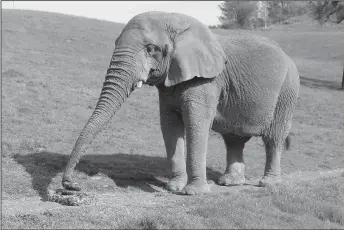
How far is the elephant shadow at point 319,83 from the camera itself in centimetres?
3192

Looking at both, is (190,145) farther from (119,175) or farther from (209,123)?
(119,175)

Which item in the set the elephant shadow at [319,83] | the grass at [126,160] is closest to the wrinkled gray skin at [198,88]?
the grass at [126,160]

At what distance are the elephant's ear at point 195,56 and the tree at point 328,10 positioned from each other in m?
23.8

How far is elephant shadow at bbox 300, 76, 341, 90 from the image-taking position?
31.9m

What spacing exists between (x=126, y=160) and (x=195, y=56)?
4.10m

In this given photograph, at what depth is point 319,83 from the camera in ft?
108

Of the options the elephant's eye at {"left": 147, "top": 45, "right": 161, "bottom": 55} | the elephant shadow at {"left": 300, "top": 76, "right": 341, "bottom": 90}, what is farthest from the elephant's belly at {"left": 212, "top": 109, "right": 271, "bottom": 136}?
the elephant shadow at {"left": 300, "top": 76, "right": 341, "bottom": 90}

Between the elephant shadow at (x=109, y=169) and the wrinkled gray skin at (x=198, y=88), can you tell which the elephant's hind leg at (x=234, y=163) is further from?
the elephant shadow at (x=109, y=169)

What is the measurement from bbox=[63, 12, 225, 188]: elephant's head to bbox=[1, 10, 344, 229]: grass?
1.36 m

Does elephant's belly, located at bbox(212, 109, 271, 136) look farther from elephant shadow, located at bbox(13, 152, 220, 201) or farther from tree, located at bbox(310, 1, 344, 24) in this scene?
tree, located at bbox(310, 1, 344, 24)

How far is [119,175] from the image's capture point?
11867mm

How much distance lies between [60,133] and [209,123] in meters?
6.69

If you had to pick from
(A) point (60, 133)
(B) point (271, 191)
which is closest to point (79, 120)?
(A) point (60, 133)

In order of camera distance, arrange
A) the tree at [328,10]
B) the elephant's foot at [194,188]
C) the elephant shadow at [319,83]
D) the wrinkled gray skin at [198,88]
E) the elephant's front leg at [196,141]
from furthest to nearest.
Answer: the tree at [328,10], the elephant shadow at [319,83], the elephant's foot at [194,188], the elephant's front leg at [196,141], the wrinkled gray skin at [198,88]
